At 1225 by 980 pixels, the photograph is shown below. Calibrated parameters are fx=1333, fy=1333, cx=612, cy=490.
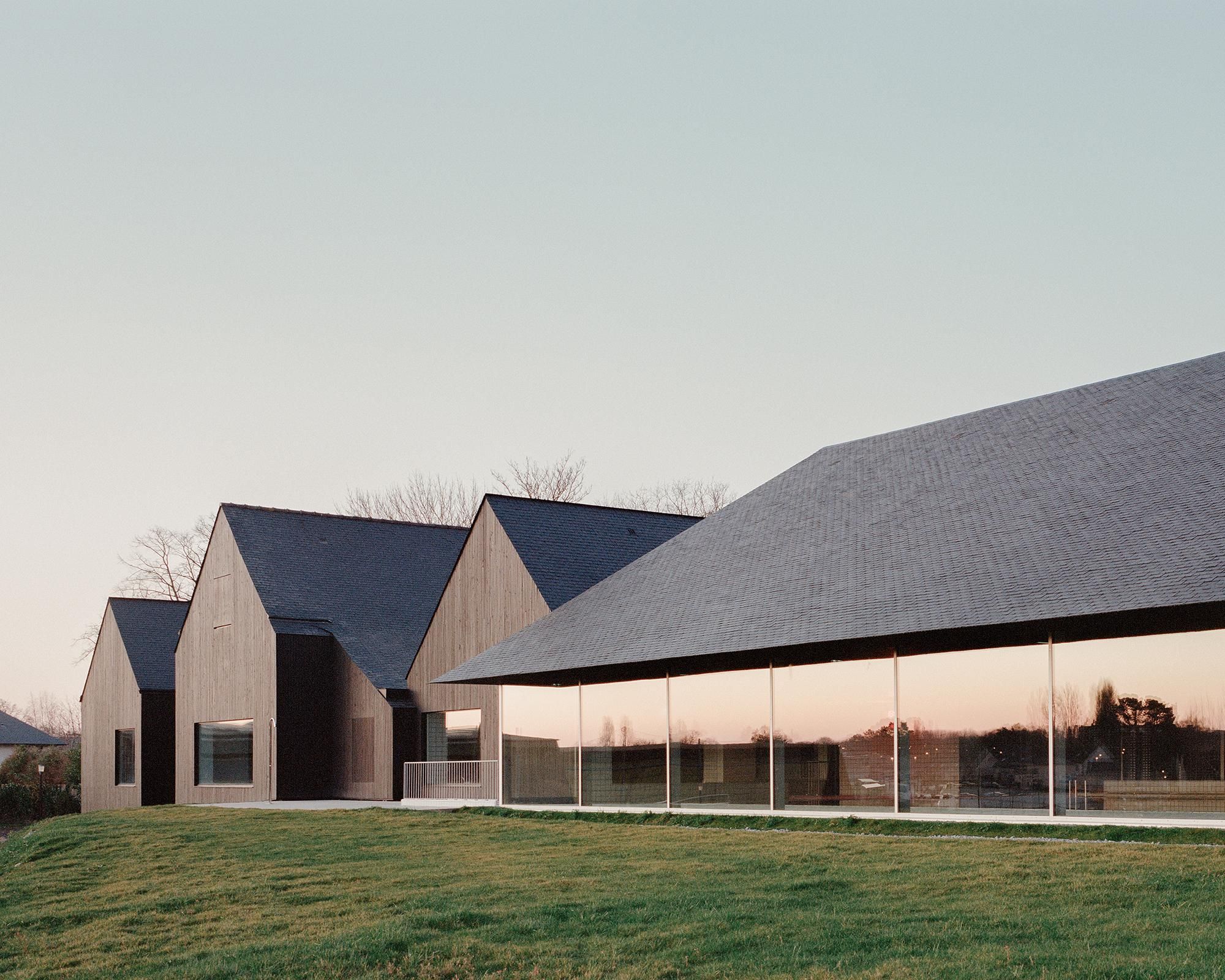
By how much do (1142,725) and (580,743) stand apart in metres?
10.5

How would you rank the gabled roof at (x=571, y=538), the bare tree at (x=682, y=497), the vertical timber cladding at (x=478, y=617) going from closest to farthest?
the vertical timber cladding at (x=478, y=617) → the gabled roof at (x=571, y=538) → the bare tree at (x=682, y=497)

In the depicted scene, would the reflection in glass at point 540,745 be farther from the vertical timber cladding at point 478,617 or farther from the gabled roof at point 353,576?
the gabled roof at point 353,576

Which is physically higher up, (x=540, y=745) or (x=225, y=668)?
(x=225, y=668)

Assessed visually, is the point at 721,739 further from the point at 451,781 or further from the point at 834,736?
the point at 451,781

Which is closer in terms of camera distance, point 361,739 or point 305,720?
point 361,739

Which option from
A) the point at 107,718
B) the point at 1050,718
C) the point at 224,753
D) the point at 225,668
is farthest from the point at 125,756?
the point at 1050,718

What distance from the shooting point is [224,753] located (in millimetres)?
34344

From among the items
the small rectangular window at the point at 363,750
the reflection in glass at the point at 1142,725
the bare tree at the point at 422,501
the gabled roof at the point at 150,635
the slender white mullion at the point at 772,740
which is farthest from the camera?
the bare tree at the point at 422,501

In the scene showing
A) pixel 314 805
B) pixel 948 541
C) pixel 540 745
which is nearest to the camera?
pixel 948 541

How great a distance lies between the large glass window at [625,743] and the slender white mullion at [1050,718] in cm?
703

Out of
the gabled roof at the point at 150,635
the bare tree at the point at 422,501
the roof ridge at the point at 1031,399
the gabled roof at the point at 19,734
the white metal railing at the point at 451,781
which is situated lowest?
the gabled roof at the point at 19,734

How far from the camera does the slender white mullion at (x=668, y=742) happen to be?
71.5ft

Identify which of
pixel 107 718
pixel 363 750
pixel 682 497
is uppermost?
pixel 682 497

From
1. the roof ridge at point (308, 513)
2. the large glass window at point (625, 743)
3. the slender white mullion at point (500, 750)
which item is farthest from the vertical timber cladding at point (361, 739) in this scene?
the large glass window at point (625, 743)
